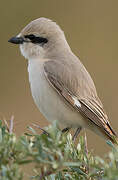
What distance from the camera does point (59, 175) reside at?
146 cm

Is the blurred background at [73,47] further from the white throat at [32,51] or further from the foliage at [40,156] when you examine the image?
the foliage at [40,156]

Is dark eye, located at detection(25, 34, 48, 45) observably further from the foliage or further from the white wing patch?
the foliage

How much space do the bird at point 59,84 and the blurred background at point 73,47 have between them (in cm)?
112

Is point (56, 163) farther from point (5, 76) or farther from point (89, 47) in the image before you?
point (89, 47)

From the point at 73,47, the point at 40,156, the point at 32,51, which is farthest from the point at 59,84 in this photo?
the point at 73,47

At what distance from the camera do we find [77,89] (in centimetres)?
264

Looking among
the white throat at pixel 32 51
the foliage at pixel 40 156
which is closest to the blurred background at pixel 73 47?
the white throat at pixel 32 51

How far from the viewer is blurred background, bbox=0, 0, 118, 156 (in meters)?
3.87

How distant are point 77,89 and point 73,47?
5.54ft

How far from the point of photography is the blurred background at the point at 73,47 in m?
3.87

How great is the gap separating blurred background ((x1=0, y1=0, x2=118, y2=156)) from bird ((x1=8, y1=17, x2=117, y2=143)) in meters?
1.12

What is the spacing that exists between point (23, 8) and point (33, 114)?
1115mm

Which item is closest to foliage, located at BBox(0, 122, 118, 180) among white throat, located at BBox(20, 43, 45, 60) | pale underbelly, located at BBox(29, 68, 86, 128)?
pale underbelly, located at BBox(29, 68, 86, 128)

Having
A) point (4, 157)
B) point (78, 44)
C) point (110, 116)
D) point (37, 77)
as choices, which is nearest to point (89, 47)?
point (78, 44)
